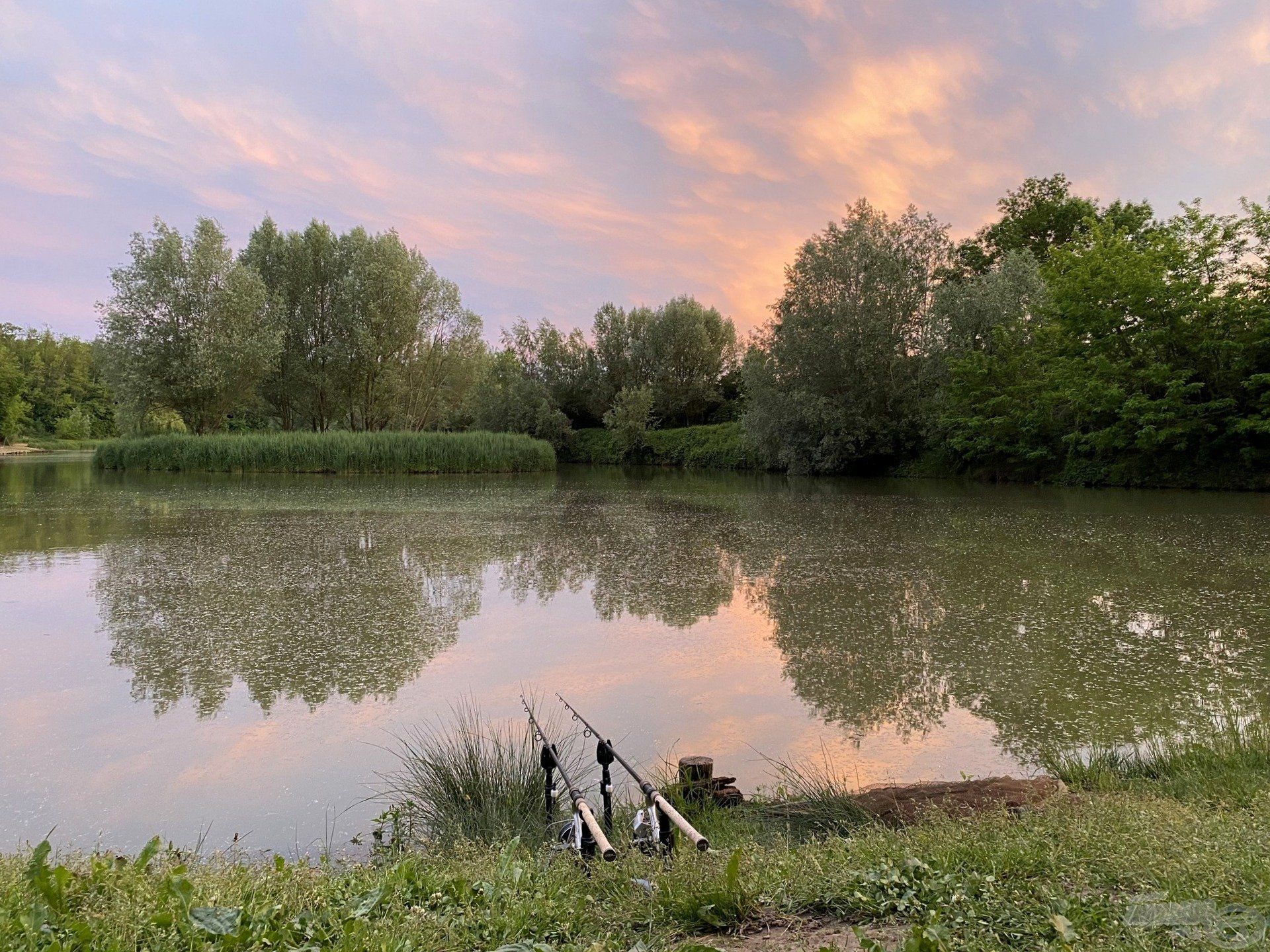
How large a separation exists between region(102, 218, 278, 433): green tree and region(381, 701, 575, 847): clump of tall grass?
84.9ft

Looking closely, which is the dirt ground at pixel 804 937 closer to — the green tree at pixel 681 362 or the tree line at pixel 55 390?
the green tree at pixel 681 362

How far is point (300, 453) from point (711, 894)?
81.3ft

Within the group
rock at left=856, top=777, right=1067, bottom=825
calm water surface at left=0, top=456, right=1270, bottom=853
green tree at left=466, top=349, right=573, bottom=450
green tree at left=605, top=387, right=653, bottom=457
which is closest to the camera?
rock at left=856, top=777, right=1067, bottom=825

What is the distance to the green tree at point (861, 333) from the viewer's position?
22141mm

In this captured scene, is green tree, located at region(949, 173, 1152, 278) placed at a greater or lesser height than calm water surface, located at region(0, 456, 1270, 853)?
greater

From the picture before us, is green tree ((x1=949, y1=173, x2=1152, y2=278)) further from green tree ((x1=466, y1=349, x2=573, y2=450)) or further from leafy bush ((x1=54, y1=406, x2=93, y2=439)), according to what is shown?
leafy bush ((x1=54, y1=406, x2=93, y2=439))

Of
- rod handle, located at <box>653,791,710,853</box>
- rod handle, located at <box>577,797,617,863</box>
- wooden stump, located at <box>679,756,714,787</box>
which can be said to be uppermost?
rod handle, located at <box>653,791,710,853</box>

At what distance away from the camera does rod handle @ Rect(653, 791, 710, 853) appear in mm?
2002

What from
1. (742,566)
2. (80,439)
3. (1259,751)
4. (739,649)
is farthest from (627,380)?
(80,439)

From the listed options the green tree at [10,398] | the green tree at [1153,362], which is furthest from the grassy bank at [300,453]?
the green tree at [10,398]

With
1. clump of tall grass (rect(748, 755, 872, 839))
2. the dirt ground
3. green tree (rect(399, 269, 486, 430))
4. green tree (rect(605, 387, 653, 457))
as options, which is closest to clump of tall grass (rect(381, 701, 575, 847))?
clump of tall grass (rect(748, 755, 872, 839))

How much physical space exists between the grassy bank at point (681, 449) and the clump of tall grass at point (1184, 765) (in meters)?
23.3

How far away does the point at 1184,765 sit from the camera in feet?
10.1

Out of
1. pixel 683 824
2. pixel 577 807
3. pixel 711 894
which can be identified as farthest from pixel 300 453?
pixel 711 894
